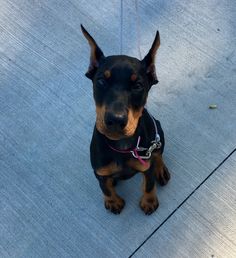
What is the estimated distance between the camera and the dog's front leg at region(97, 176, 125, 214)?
3938mm

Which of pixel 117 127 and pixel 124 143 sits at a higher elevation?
pixel 117 127

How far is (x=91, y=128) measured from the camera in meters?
4.63

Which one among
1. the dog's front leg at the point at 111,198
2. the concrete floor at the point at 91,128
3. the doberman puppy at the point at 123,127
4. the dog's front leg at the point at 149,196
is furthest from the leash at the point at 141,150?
the concrete floor at the point at 91,128

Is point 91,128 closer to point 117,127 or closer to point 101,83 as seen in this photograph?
point 101,83

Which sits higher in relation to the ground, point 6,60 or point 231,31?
point 231,31

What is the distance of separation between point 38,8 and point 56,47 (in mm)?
632

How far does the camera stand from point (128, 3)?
17.6 ft

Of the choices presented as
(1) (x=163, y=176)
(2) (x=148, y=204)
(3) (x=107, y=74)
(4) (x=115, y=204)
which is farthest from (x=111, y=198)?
(3) (x=107, y=74)

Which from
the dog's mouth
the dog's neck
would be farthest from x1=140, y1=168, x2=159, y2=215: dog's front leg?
the dog's mouth

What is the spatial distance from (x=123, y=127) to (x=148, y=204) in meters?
1.19

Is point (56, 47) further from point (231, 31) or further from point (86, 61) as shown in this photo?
point (231, 31)

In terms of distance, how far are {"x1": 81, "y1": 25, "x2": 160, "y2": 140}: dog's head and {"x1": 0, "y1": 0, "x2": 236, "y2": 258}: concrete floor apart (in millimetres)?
1202

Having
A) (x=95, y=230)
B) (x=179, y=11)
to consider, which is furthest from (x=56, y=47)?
(x=95, y=230)

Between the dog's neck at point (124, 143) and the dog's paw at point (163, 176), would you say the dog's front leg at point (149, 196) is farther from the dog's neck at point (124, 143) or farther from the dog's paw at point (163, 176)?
the dog's neck at point (124, 143)
